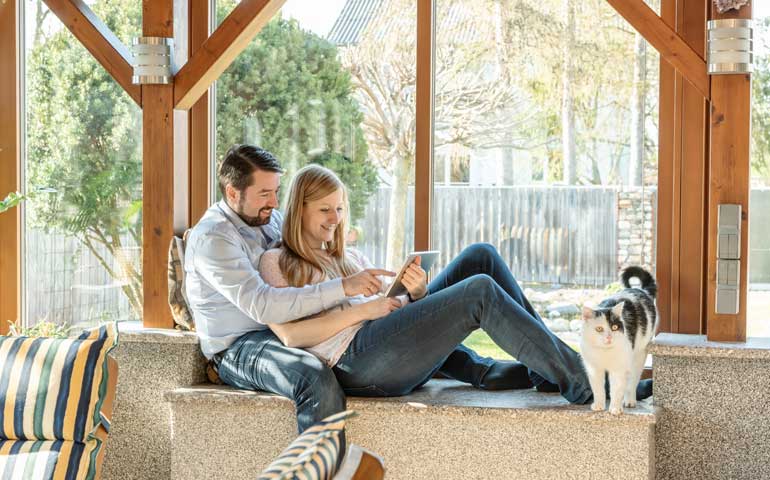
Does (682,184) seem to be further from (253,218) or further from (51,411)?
(51,411)

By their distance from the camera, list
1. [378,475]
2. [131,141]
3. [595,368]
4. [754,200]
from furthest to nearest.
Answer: [131,141] → [754,200] → [595,368] → [378,475]

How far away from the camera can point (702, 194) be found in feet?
11.0

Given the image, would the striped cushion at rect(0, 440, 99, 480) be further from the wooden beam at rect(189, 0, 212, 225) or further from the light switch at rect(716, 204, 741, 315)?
the light switch at rect(716, 204, 741, 315)

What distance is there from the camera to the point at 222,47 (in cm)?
343

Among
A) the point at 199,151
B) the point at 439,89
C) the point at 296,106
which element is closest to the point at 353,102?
the point at 296,106

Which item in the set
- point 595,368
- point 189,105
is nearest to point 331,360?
point 595,368

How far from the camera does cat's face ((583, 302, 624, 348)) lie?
2.83 metres

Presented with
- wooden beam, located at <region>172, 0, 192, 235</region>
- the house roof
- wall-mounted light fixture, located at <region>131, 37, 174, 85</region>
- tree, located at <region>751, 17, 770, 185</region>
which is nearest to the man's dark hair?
wooden beam, located at <region>172, 0, 192, 235</region>

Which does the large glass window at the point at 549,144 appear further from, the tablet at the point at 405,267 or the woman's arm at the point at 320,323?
the woman's arm at the point at 320,323

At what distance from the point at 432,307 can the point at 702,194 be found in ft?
3.67

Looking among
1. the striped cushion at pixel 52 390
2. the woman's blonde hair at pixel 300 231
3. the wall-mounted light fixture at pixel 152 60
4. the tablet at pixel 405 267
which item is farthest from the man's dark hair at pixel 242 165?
the striped cushion at pixel 52 390

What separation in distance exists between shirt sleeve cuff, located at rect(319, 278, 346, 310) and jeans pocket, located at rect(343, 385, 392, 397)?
295 millimetres

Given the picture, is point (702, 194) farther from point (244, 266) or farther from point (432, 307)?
point (244, 266)

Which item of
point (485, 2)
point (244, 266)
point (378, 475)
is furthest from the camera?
point (485, 2)
